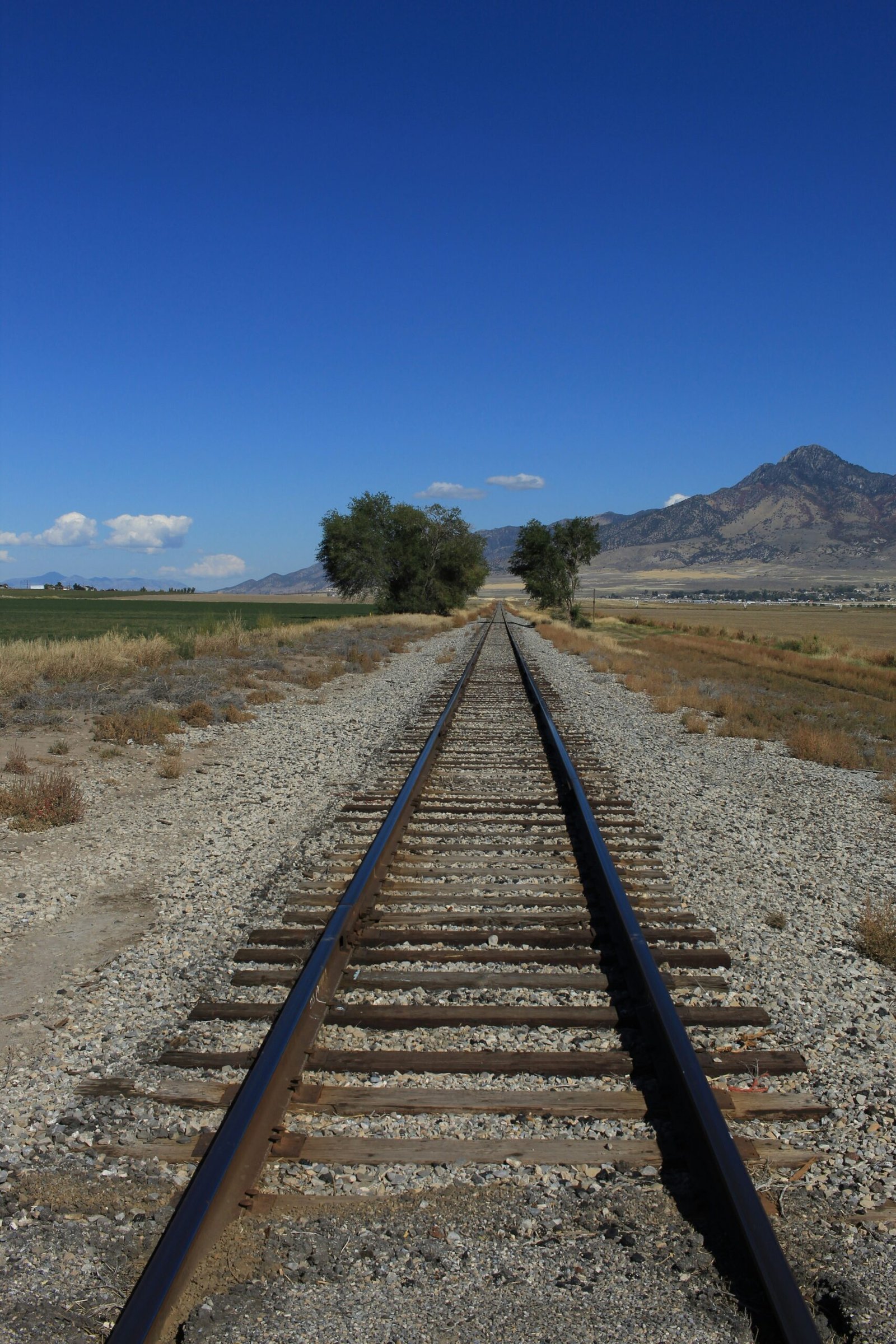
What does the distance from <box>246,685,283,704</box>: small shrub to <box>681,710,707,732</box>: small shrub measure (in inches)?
289

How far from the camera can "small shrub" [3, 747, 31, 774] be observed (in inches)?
367

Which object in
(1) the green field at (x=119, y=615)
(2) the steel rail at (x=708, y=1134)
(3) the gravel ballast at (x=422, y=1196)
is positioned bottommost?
(3) the gravel ballast at (x=422, y=1196)

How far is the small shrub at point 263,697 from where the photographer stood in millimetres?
16359

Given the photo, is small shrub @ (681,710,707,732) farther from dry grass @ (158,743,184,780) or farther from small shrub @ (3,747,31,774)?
small shrub @ (3,747,31,774)

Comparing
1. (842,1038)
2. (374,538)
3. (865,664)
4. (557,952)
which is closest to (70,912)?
(557,952)

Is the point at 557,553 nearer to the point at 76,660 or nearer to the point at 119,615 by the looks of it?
the point at 119,615

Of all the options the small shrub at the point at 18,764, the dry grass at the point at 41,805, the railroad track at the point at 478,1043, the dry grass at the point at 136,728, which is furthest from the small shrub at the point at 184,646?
the railroad track at the point at 478,1043

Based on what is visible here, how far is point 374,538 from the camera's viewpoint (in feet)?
200

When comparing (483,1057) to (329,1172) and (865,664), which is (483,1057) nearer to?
(329,1172)

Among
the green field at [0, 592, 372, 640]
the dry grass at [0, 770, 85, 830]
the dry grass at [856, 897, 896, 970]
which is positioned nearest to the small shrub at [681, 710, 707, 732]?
the dry grass at [856, 897, 896, 970]

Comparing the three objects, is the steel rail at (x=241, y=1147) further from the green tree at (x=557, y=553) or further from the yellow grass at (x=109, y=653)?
the green tree at (x=557, y=553)

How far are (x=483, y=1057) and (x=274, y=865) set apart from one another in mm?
3269

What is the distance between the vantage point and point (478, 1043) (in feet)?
12.6

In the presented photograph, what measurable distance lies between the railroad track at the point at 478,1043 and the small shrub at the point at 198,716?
7318 millimetres
